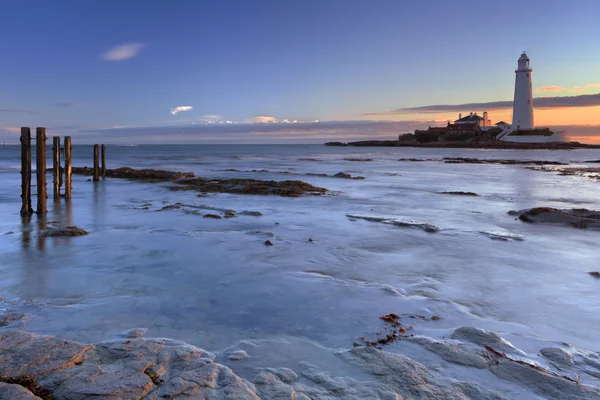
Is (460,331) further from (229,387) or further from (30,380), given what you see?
(30,380)

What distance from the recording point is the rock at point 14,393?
313 cm

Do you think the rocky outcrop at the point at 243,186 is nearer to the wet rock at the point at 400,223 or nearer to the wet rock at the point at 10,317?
the wet rock at the point at 400,223

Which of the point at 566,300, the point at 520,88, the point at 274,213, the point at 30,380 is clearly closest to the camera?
the point at 30,380

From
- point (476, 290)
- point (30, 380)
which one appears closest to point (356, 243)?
point (476, 290)

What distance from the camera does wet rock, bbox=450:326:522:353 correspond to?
14.6 ft

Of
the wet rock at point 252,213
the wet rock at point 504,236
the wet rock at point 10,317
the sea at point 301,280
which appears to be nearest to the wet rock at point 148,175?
the sea at point 301,280

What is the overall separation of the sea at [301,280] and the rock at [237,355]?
0.10 meters

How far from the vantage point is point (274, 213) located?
13.6 metres

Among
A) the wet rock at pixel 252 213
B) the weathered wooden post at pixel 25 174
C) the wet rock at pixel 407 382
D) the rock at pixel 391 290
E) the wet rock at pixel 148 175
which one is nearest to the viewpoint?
the wet rock at pixel 407 382

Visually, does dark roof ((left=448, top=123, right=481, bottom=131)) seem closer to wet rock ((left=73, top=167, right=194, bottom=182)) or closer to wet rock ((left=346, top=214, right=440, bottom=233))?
wet rock ((left=73, top=167, right=194, bottom=182))

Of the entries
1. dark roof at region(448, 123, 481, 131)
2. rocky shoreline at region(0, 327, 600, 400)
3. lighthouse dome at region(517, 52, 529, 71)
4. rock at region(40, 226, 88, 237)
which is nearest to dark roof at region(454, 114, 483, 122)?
dark roof at region(448, 123, 481, 131)

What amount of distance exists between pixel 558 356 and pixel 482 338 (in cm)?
70

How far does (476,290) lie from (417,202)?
10814mm

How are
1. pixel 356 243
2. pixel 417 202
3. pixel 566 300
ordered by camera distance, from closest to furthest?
pixel 566 300 < pixel 356 243 < pixel 417 202
